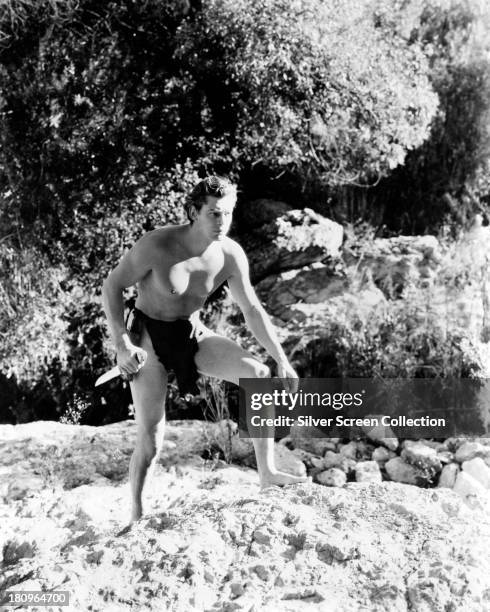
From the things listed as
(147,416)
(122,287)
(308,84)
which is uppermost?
(308,84)

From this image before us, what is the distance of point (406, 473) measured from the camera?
187 inches

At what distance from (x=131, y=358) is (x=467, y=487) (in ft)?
7.86

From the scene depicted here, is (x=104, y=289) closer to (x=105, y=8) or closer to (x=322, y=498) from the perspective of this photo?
(x=322, y=498)

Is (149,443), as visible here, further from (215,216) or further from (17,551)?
(215,216)

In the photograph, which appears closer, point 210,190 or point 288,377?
point 210,190

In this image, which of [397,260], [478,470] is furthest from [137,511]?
A: [397,260]

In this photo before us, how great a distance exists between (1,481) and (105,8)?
3.61 metres

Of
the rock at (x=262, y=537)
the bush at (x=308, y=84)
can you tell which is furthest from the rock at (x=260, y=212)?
the rock at (x=262, y=537)

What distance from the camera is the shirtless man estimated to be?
304cm

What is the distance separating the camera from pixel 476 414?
17.9 feet

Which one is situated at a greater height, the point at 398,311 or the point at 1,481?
the point at 398,311

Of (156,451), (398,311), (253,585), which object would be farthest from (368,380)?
(253,585)

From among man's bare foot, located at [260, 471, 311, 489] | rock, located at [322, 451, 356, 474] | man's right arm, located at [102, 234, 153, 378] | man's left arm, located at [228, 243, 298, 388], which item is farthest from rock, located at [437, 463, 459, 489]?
man's right arm, located at [102, 234, 153, 378]

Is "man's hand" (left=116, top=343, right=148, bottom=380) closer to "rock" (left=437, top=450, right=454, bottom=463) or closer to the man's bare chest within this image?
the man's bare chest
